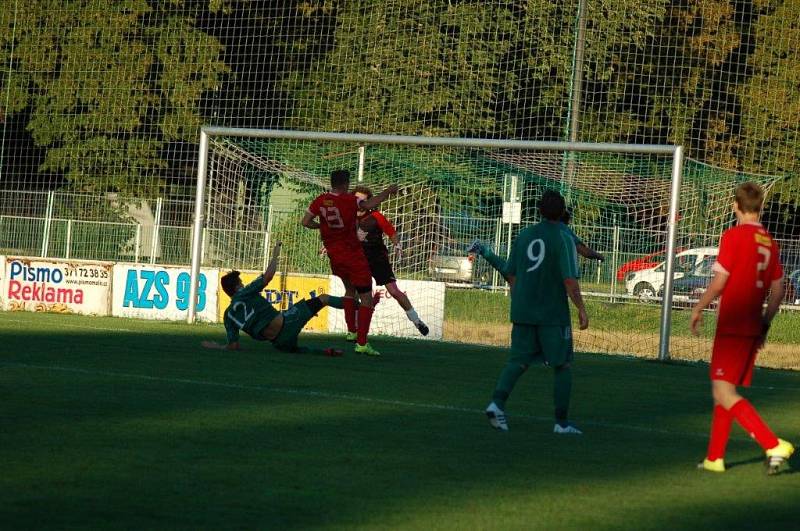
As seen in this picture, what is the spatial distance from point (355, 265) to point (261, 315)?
4.77ft

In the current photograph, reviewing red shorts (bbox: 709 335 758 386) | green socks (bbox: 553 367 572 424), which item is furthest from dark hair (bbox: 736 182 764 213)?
green socks (bbox: 553 367 572 424)

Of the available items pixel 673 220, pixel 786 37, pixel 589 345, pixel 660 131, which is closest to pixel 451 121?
pixel 660 131

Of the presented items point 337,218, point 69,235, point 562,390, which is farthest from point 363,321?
point 69,235

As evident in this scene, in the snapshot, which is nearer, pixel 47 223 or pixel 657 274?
pixel 657 274

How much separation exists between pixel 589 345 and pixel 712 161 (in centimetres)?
861

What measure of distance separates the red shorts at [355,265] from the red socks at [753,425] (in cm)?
800

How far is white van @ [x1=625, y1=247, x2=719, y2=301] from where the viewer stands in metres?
18.4

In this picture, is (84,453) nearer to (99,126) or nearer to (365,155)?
(365,155)

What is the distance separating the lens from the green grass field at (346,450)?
235 inches

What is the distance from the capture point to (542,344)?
879 centimetres

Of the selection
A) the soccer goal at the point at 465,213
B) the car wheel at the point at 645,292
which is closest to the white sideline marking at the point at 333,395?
the soccer goal at the point at 465,213

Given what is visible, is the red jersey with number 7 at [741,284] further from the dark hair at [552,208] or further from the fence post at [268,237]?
the fence post at [268,237]

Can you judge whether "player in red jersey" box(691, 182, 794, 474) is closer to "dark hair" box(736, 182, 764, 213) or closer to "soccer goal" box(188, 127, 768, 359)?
"dark hair" box(736, 182, 764, 213)

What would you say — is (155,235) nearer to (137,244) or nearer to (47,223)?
(137,244)
